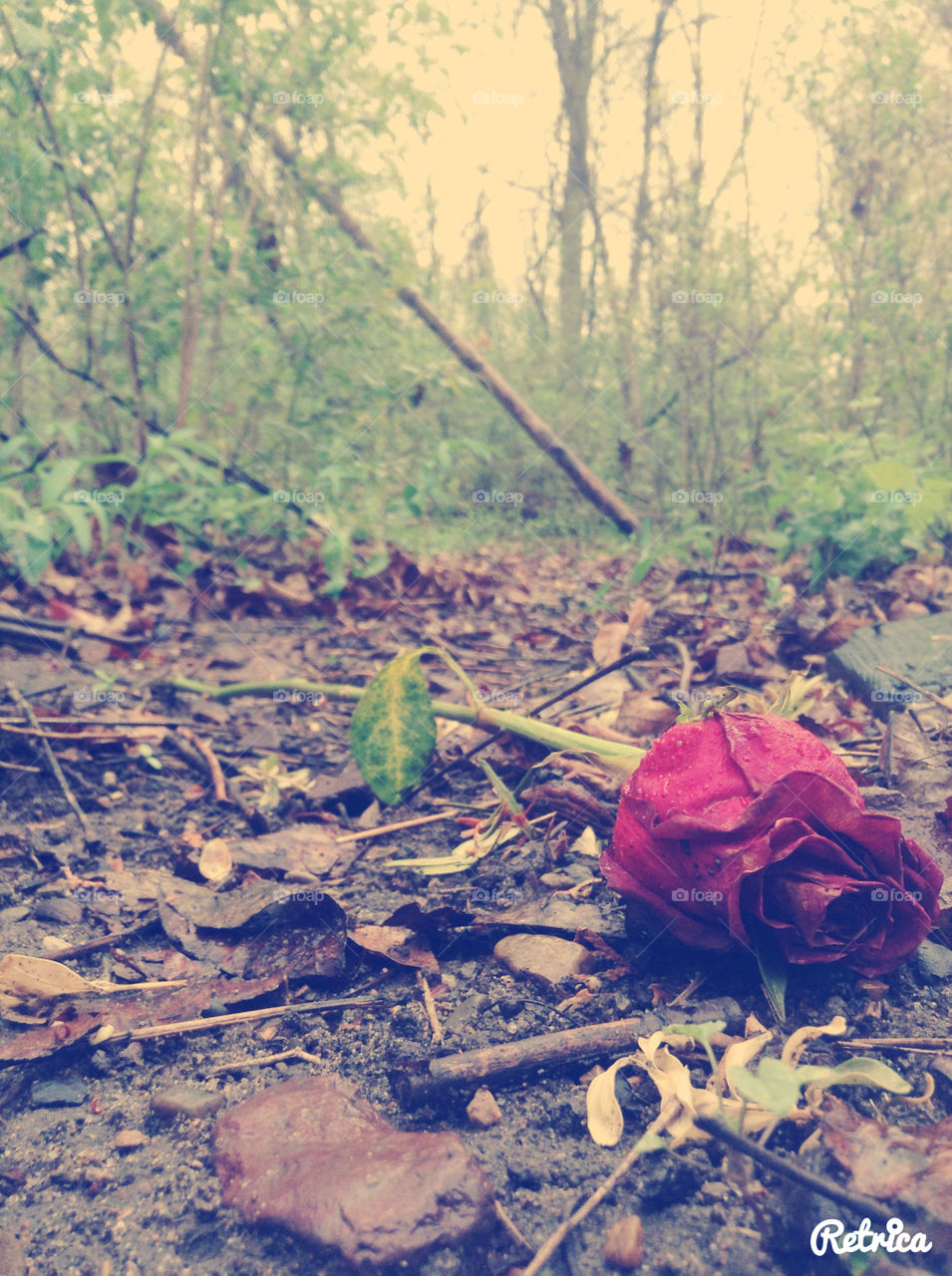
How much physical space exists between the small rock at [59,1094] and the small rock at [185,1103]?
0.10 metres

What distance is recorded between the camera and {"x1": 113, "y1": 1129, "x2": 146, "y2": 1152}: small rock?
0.98 metres

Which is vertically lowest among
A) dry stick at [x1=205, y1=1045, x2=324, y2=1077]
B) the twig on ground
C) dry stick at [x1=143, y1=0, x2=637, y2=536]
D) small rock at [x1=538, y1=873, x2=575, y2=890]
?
dry stick at [x1=205, y1=1045, x2=324, y2=1077]

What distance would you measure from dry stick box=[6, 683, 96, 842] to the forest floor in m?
0.02

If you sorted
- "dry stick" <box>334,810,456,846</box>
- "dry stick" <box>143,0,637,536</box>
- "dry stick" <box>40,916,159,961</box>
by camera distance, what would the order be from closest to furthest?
"dry stick" <box>40,916,159,961</box>, "dry stick" <box>334,810,456,846</box>, "dry stick" <box>143,0,637,536</box>

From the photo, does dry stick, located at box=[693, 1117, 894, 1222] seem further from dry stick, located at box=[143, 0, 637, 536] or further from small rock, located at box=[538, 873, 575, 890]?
dry stick, located at box=[143, 0, 637, 536]

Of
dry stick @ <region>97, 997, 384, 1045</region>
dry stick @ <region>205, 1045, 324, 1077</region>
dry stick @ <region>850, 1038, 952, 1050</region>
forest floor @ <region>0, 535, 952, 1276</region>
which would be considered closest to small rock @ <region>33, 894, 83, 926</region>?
forest floor @ <region>0, 535, 952, 1276</region>

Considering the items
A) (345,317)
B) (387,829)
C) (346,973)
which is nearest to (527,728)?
(387,829)

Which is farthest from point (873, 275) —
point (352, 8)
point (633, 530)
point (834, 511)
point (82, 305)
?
point (82, 305)

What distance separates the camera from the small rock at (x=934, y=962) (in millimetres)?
1104

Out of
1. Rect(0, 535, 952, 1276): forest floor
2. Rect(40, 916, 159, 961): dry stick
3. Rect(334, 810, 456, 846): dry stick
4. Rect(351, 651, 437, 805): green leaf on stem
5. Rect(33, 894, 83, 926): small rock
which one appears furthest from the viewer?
Rect(334, 810, 456, 846): dry stick

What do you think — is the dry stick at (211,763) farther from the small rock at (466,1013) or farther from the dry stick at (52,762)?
the small rock at (466,1013)

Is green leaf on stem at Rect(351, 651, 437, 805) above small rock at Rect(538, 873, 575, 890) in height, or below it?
above

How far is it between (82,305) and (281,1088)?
4.11m

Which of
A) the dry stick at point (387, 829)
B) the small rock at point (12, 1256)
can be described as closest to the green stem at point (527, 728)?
the dry stick at point (387, 829)
